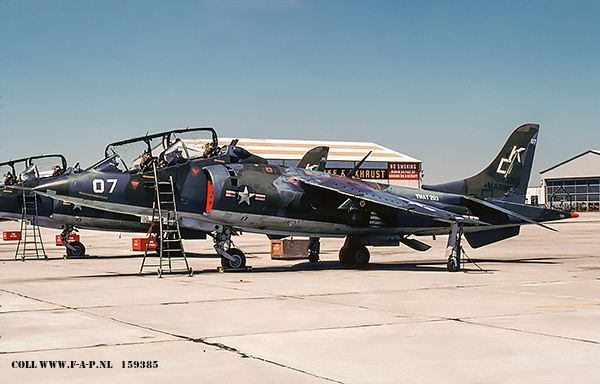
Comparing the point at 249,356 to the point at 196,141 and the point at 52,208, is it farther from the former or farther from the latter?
the point at 52,208

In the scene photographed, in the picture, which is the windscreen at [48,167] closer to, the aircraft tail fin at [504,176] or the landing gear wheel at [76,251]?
the landing gear wheel at [76,251]

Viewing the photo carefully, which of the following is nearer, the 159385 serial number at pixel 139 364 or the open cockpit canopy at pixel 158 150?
the 159385 serial number at pixel 139 364

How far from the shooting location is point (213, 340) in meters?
7.14

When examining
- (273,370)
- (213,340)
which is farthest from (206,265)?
(273,370)

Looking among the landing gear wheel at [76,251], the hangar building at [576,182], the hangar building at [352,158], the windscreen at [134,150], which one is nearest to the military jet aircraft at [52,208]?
the landing gear wheel at [76,251]

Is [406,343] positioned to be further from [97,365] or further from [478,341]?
[97,365]

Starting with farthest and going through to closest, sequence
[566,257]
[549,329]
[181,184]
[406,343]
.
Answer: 1. [566,257]
2. [181,184]
3. [549,329]
4. [406,343]

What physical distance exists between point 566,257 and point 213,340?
18.8m

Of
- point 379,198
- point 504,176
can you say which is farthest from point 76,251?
point 504,176

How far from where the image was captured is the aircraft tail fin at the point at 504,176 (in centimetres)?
2166

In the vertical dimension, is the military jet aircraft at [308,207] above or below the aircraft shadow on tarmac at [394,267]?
above

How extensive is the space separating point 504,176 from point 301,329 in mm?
15984

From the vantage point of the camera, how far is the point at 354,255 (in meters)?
18.5

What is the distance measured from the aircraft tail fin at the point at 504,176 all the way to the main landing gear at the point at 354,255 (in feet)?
14.8
